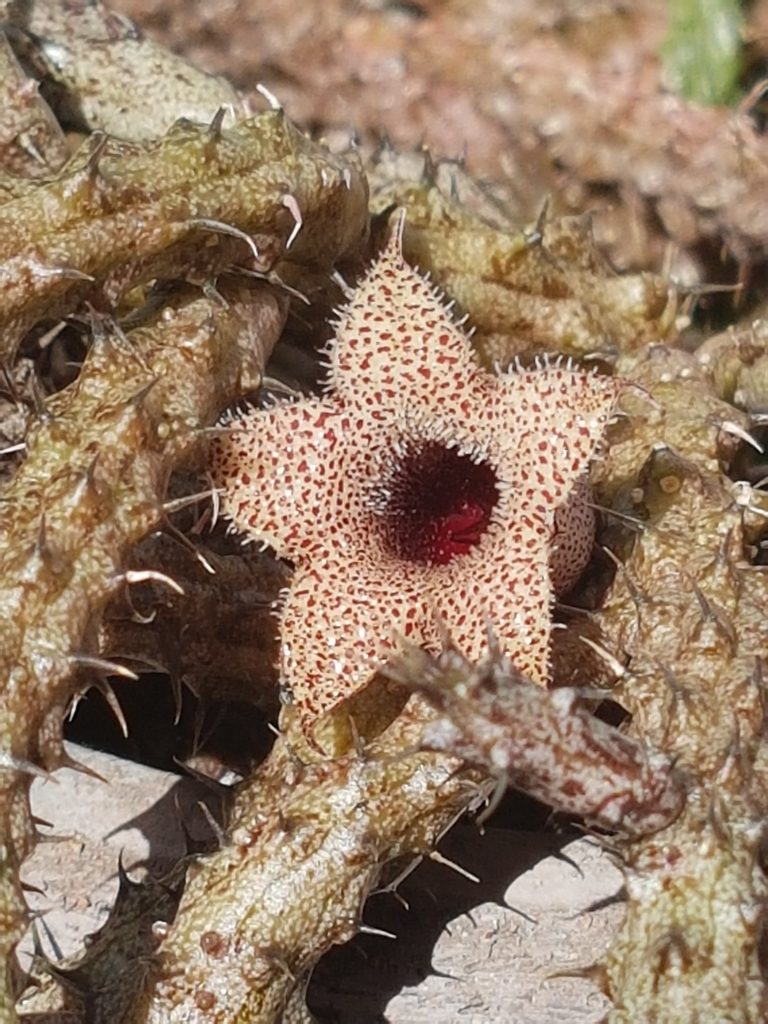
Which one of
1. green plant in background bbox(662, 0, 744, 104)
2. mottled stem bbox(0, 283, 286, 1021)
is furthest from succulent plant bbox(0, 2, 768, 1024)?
green plant in background bbox(662, 0, 744, 104)

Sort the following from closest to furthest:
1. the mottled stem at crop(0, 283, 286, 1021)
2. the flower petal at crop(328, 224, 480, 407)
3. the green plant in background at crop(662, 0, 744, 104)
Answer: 1. the mottled stem at crop(0, 283, 286, 1021)
2. the flower petal at crop(328, 224, 480, 407)
3. the green plant in background at crop(662, 0, 744, 104)

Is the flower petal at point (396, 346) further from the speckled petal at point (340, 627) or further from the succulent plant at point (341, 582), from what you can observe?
the speckled petal at point (340, 627)

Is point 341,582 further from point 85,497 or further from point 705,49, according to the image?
point 705,49

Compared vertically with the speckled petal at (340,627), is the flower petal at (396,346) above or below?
above

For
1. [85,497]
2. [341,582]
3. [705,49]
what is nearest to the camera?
[85,497]

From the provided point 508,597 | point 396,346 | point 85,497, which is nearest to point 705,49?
point 396,346

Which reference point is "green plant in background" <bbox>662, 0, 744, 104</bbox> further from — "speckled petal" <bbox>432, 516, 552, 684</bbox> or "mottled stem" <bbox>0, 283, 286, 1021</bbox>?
"speckled petal" <bbox>432, 516, 552, 684</bbox>

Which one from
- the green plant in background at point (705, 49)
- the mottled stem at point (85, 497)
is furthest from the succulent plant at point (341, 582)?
the green plant in background at point (705, 49)
